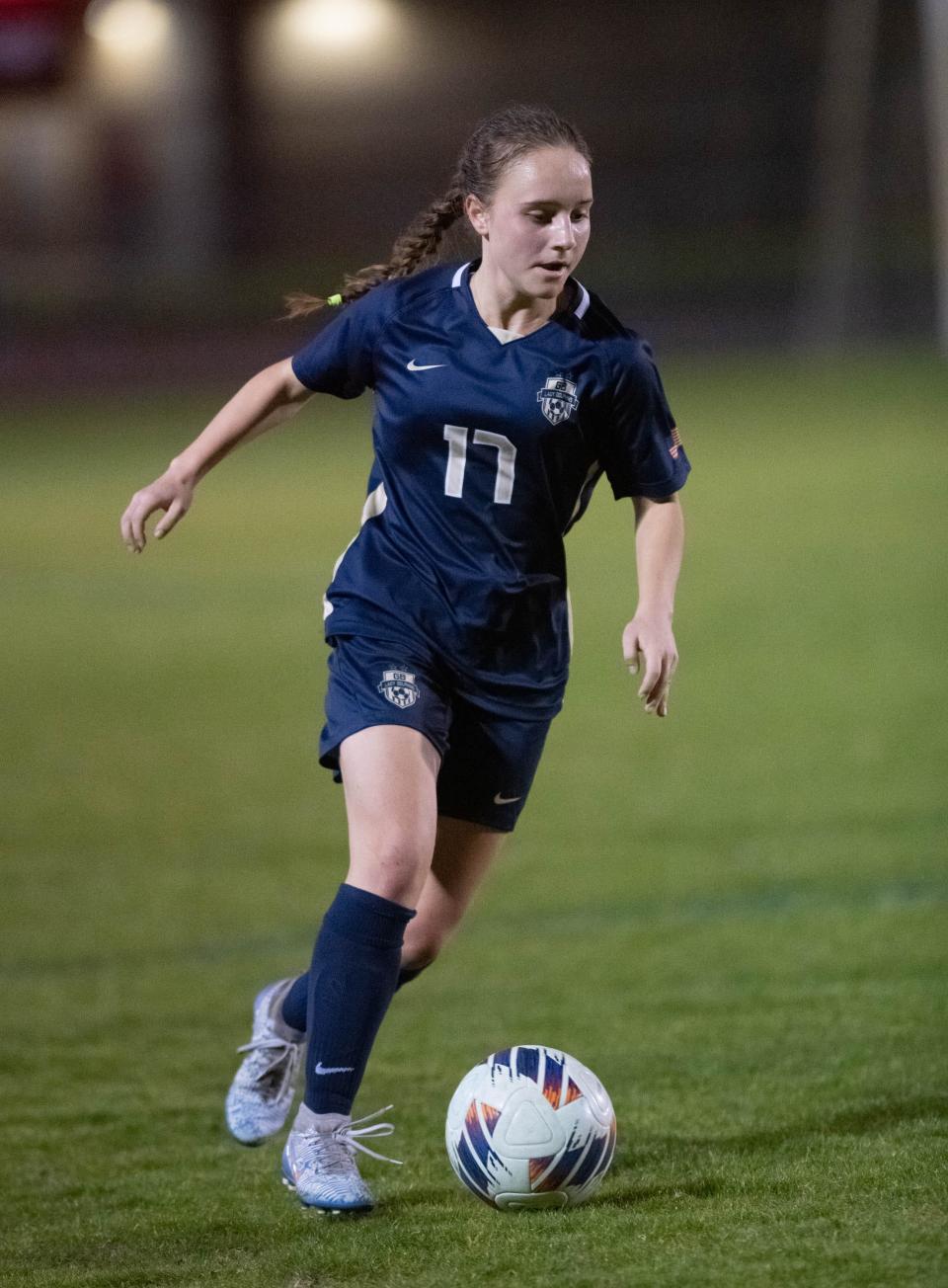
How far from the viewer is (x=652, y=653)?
12.1ft

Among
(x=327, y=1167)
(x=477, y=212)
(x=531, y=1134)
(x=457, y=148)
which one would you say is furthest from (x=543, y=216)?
(x=457, y=148)

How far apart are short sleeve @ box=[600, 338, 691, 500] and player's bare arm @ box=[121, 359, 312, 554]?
2.37 feet

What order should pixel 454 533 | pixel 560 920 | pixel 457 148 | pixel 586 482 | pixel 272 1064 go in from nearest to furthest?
pixel 454 533, pixel 586 482, pixel 272 1064, pixel 560 920, pixel 457 148

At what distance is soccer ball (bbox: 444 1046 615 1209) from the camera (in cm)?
354

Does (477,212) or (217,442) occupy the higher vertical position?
(477,212)

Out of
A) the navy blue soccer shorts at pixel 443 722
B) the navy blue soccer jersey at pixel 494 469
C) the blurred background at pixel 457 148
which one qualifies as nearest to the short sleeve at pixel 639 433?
the navy blue soccer jersey at pixel 494 469

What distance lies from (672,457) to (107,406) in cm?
2121

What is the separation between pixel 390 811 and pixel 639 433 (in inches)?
37.3

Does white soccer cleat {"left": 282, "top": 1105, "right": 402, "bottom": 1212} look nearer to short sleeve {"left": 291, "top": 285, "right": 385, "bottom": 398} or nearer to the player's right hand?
the player's right hand

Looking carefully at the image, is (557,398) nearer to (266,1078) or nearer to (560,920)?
(266,1078)

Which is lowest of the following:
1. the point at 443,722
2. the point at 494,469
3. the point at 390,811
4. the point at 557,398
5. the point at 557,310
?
the point at 390,811

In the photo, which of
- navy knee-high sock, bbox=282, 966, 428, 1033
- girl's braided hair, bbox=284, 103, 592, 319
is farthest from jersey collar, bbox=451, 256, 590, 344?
navy knee-high sock, bbox=282, 966, 428, 1033

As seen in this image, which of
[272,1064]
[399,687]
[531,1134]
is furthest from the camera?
[272,1064]

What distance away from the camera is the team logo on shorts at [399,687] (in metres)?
3.73
